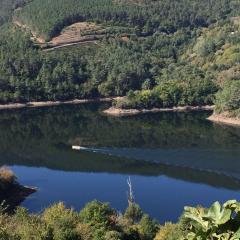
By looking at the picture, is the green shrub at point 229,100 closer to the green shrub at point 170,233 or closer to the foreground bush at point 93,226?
the foreground bush at point 93,226

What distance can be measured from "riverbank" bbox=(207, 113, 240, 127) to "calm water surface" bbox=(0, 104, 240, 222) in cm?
206

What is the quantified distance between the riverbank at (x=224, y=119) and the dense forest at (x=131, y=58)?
1.60m

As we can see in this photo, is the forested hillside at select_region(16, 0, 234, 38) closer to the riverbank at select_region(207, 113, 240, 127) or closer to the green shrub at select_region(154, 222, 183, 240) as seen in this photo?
the riverbank at select_region(207, 113, 240, 127)

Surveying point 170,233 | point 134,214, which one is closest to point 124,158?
point 134,214

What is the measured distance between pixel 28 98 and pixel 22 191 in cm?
6769

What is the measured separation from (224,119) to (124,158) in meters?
31.8

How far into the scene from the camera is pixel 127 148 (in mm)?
82312

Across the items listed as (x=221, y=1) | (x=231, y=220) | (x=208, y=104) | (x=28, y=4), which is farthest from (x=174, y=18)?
(x=231, y=220)

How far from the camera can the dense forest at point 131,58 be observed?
120 meters

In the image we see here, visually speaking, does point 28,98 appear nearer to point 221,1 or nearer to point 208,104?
point 208,104

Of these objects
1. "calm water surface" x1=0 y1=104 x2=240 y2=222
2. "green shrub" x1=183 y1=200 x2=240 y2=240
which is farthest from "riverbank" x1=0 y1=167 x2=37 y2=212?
"green shrub" x1=183 y1=200 x2=240 y2=240

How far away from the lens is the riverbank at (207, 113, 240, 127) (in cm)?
10078

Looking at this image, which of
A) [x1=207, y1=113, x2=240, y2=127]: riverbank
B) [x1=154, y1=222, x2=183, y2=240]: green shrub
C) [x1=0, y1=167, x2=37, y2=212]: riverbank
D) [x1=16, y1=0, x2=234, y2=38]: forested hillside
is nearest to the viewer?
[x1=154, y1=222, x2=183, y2=240]: green shrub

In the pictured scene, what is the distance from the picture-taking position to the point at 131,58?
14475 centimetres
